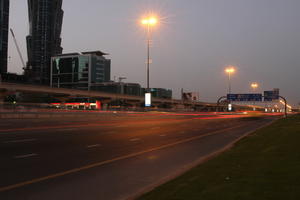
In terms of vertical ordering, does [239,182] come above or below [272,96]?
below

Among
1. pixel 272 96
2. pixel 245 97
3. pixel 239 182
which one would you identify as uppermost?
pixel 272 96

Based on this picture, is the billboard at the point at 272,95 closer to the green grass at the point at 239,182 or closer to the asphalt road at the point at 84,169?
the asphalt road at the point at 84,169

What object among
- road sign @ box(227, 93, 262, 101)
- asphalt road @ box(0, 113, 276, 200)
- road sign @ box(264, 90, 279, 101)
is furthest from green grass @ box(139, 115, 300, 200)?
road sign @ box(264, 90, 279, 101)

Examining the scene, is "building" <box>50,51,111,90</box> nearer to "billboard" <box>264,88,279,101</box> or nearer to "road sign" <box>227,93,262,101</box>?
"road sign" <box>227,93,262,101</box>

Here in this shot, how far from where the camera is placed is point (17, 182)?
735 centimetres

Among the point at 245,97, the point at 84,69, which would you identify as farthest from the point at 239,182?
the point at 84,69

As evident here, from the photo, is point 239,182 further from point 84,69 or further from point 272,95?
point 84,69

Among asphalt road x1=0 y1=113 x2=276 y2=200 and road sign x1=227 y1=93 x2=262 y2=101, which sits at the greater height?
road sign x1=227 y1=93 x2=262 y2=101

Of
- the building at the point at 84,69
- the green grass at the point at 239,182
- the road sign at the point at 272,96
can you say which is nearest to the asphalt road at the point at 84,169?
the green grass at the point at 239,182

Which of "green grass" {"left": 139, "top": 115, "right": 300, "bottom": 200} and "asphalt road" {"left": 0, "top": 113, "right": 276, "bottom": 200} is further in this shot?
"asphalt road" {"left": 0, "top": 113, "right": 276, "bottom": 200}

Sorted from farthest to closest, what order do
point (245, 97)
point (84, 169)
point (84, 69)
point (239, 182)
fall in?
1. point (84, 69)
2. point (245, 97)
3. point (84, 169)
4. point (239, 182)

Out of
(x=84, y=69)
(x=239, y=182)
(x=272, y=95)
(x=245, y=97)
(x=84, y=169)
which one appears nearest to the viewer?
(x=239, y=182)

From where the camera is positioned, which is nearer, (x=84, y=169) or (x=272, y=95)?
(x=84, y=169)

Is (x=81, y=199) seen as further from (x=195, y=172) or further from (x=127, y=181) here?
(x=195, y=172)
